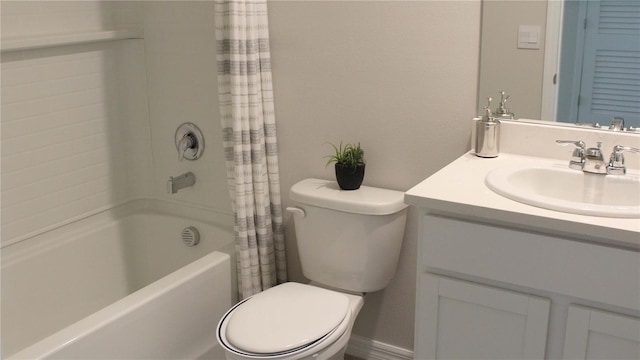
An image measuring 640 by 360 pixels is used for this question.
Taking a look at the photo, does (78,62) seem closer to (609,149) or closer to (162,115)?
(162,115)

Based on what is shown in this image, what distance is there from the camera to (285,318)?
2.11 meters

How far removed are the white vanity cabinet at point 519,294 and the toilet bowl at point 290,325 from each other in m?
0.29

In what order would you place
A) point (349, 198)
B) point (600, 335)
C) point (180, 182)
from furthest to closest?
1. point (180, 182)
2. point (349, 198)
3. point (600, 335)

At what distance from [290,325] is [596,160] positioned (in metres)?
1.00

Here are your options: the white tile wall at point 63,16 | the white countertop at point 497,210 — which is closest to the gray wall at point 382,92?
the white countertop at point 497,210

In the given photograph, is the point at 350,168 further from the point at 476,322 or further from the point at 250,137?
the point at 476,322

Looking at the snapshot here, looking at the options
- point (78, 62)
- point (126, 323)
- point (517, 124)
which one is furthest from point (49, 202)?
point (517, 124)

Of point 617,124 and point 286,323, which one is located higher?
point 617,124

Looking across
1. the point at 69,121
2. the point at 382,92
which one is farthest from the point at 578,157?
the point at 69,121

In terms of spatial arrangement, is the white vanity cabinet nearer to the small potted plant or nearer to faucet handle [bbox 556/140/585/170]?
faucet handle [bbox 556/140/585/170]

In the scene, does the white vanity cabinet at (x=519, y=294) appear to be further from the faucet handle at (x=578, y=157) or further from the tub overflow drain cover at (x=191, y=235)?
the tub overflow drain cover at (x=191, y=235)

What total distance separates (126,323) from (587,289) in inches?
52.8

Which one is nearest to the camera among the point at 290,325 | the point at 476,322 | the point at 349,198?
the point at 476,322

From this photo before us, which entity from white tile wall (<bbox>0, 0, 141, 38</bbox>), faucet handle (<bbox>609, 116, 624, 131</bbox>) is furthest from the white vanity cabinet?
white tile wall (<bbox>0, 0, 141, 38</bbox>)
